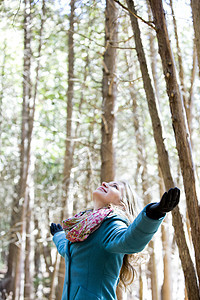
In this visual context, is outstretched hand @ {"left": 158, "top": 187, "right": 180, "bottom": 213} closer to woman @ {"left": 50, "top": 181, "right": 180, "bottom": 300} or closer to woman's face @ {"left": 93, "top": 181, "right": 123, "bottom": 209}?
woman @ {"left": 50, "top": 181, "right": 180, "bottom": 300}

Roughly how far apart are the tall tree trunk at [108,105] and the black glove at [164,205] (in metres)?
3.49

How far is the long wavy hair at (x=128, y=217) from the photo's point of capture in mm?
2347

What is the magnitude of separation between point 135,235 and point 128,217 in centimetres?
86

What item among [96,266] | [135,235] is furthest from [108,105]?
[135,235]

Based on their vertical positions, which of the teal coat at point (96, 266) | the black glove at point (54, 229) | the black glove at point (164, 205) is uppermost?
the black glove at point (164, 205)

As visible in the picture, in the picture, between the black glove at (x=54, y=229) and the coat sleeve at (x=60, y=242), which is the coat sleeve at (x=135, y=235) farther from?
the black glove at (x=54, y=229)

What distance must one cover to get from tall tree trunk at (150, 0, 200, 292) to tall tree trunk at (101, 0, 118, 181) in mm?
2490

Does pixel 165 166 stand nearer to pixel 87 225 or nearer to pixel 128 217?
→ pixel 128 217

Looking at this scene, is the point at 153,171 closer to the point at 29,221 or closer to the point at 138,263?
the point at 29,221

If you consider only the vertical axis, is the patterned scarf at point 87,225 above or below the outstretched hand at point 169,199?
below

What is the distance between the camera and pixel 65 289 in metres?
2.20

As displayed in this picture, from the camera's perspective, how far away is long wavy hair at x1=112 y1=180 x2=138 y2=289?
235 cm

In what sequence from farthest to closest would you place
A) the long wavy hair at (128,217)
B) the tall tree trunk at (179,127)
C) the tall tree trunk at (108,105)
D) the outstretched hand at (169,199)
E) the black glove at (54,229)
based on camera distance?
the tall tree trunk at (108,105) < the black glove at (54,229) < the long wavy hair at (128,217) < the tall tree trunk at (179,127) < the outstretched hand at (169,199)

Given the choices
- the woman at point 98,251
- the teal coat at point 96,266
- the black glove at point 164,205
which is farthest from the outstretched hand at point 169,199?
the teal coat at point 96,266
